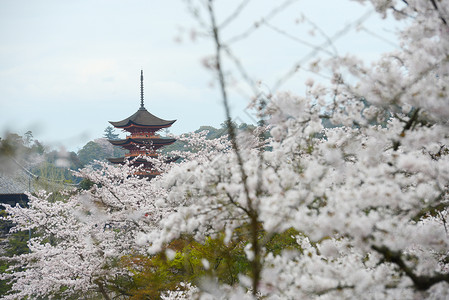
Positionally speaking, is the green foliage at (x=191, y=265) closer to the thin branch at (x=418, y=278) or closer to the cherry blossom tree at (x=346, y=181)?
the cherry blossom tree at (x=346, y=181)

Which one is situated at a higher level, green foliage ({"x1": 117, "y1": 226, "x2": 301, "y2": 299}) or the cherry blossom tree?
the cherry blossom tree

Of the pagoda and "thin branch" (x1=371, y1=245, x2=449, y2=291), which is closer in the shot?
"thin branch" (x1=371, y1=245, x2=449, y2=291)

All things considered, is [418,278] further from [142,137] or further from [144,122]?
[142,137]

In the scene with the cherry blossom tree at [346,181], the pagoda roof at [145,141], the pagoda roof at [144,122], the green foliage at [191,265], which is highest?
the pagoda roof at [144,122]

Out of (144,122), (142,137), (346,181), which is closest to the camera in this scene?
(346,181)

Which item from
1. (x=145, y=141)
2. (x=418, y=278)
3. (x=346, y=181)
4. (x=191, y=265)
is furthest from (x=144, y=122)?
(x=418, y=278)

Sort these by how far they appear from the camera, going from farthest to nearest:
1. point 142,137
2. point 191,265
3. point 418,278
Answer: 1. point 142,137
2. point 191,265
3. point 418,278

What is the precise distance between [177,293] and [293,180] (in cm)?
426

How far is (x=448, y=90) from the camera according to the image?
91.6 inches

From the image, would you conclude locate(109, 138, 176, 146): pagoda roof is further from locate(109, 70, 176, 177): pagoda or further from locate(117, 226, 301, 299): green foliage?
locate(117, 226, 301, 299): green foliage

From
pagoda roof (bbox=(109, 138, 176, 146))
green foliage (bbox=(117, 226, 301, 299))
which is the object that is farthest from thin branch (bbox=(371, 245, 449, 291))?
pagoda roof (bbox=(109, 138, 176, 146))

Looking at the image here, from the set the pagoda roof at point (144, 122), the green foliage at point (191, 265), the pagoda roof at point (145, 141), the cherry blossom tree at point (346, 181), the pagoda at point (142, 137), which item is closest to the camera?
the cherry blossom tree at point (346, 181)

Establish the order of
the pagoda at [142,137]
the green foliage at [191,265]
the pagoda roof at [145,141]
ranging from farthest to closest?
the pagoda at [142,137] → the pagoda roof at [145,141] → the green foliage at [191,265]

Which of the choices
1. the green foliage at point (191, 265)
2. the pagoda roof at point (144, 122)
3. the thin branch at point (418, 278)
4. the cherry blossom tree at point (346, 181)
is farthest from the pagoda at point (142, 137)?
the thin branch at point (418, 278)
